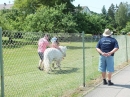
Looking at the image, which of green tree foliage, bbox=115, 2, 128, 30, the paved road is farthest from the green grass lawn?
green tree foliage, bbox=115, 2, 128, 30

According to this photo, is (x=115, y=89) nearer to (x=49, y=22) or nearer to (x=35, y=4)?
(x=49, y=22)

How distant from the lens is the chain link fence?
23.1 feet

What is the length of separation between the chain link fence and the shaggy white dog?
225 millimetres

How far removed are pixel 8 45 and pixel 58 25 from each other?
25667mm

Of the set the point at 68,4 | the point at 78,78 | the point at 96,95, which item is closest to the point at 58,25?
the point at 68,4

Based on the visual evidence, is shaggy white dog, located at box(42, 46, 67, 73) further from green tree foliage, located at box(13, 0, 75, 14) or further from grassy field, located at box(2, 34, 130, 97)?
green tree foliage, located at box(13, 0, 75, 14)

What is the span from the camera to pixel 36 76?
11.2 meters

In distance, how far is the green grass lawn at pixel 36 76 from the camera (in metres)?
8.44

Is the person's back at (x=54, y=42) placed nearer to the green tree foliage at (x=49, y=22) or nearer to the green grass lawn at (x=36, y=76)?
the green grass lawn at (x=36, y=76)

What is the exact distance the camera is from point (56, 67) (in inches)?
538

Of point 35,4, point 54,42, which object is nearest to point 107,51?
point 54,42

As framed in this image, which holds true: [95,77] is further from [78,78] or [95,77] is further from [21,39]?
[21,39]

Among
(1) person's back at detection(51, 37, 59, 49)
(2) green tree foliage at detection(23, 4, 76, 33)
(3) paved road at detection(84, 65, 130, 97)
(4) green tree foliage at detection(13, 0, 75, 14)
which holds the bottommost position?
(3) paved road at detection(84, 65, 130, 97)

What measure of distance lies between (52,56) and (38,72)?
1047 millimetres
